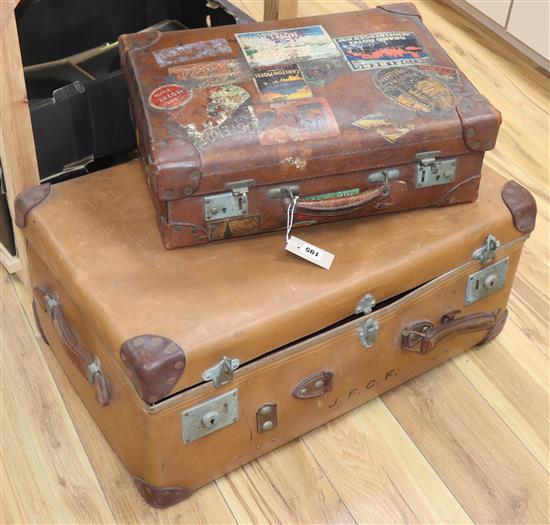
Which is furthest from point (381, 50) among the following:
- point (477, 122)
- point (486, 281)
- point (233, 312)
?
point (233, 312)

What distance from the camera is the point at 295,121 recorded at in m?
1.32

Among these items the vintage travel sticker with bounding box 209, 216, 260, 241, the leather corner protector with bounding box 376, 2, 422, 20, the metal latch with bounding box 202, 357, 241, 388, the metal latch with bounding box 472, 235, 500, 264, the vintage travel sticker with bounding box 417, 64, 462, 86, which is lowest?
the metal latch with bounding box 202, 357, 241, 388

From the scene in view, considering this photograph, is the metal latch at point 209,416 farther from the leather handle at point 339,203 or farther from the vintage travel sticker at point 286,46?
the vintage travel sticker at point 286,46

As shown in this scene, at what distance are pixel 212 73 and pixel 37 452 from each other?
0.70 metres

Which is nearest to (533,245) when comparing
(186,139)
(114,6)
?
(186,139)

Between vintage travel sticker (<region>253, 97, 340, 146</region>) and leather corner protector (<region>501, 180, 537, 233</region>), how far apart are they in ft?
1.17

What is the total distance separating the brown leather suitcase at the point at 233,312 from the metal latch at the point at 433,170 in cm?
7

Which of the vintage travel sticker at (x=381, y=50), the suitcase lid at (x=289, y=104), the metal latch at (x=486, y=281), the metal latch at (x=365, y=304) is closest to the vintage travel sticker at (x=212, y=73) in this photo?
the suitcase lid at (x=289, y=104)

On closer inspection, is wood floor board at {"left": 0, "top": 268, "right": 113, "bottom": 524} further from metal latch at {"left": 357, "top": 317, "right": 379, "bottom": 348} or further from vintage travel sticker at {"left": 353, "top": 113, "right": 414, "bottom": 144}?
vintage travel sticker at {"left": 353, "top": 113, "right": 414, "bottom": 144}

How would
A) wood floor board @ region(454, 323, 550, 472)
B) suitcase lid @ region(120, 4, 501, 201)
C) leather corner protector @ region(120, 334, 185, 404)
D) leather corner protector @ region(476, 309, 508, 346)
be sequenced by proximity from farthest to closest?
leather corner protector @ region(476, 309, 508, 346), wood floor board @ region(454, 323, 550, 472), suitcase lid @ region(120, 4, 501, 201), leather corner protector @ region(120, 334, 185, 404)

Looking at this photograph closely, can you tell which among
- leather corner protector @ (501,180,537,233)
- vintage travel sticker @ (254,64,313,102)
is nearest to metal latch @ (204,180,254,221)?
vintage travel sticker @ (254,64,313,102)

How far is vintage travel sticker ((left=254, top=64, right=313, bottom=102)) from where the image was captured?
1369 millimetres

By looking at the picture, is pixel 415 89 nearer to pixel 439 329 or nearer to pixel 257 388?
pixel 439 329

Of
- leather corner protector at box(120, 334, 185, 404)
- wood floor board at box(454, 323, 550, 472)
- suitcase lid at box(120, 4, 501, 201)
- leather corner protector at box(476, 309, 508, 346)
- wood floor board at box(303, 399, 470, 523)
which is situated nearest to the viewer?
leather corner protector at box(120, 334, 185, 404)
